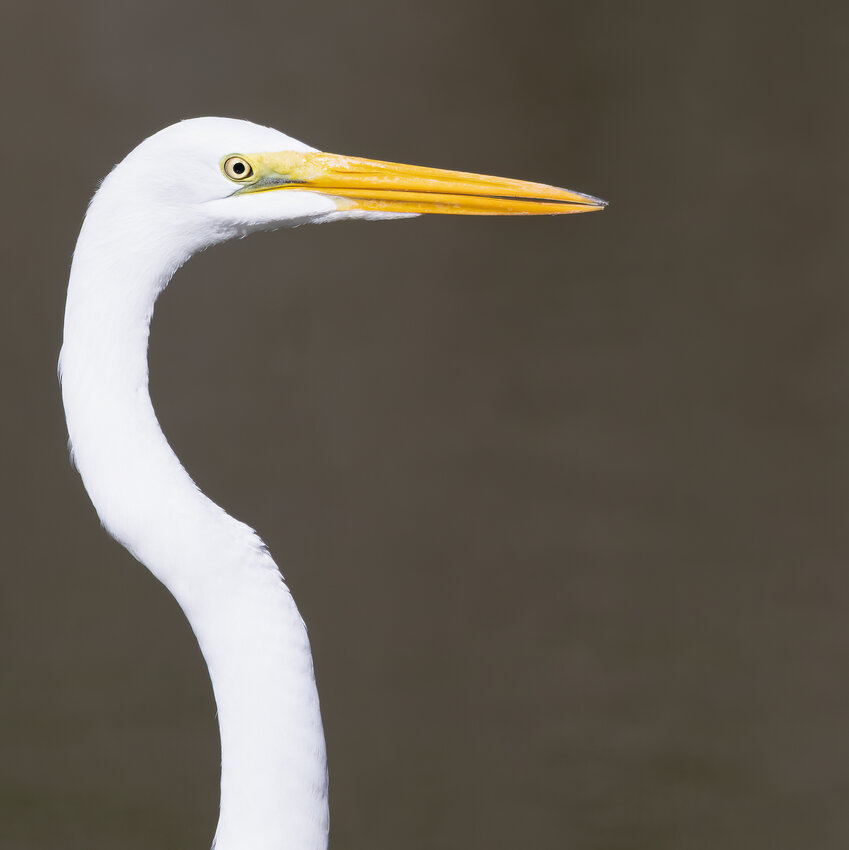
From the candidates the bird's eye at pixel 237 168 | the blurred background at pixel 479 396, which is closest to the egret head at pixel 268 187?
the bird's eye at pixel 237 168

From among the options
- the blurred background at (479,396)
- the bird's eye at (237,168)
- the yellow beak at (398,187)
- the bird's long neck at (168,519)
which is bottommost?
the bird's long neck at (168,519)

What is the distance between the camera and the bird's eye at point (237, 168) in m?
0.85

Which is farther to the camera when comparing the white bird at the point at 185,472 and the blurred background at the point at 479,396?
the blurred background at the point at 479,396

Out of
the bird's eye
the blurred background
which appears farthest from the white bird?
the blurred background

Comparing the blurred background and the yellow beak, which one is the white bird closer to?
the yellow beak

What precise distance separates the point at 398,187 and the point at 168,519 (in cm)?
29

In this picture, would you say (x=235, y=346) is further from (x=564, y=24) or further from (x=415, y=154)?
(x=564, y=24)

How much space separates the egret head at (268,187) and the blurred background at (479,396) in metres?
1.39

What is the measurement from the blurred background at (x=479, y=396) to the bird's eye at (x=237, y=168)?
1453 mm

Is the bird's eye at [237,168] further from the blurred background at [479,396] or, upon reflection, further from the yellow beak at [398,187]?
the blurred background at [479,396]

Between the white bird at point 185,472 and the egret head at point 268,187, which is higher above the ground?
the egret head at point 268,187

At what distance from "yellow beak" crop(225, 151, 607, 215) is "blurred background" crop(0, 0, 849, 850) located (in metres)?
1.38

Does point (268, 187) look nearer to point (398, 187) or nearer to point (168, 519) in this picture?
point (398, 187)

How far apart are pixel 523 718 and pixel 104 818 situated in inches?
27.5
